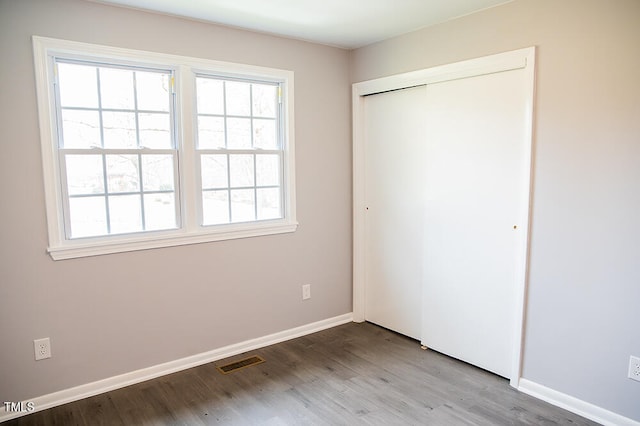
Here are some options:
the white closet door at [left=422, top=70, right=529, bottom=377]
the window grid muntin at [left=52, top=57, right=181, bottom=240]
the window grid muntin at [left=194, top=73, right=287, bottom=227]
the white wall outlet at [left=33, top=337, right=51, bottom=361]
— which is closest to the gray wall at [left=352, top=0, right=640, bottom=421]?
the white closet door at [left=422, top=70, right=529, bottom=377]

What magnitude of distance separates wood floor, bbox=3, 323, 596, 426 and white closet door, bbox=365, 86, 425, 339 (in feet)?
1.57

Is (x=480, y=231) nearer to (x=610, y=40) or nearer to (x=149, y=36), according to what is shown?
(x=610, y=40)

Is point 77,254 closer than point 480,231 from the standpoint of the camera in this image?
Yes

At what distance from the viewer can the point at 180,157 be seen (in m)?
2.93

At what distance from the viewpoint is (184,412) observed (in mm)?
2512

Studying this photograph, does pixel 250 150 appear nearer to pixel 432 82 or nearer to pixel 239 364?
pixel 432 82

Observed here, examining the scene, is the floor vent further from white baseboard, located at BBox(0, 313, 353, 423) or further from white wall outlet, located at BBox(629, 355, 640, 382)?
white wall outlet, located at BBox(629, 355, 640, 382)

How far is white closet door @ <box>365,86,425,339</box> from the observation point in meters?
3.38

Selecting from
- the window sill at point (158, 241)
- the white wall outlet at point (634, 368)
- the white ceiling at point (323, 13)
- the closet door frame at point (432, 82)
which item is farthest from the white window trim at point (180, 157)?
the white wall outlet at point (634, 368)

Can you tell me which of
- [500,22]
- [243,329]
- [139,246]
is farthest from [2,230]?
[500,22]

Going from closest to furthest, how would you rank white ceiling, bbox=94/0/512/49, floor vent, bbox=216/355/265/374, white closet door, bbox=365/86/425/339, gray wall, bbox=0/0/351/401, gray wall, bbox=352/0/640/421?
gray wall, bbox=352/0/640/421, gray wall, bbox=0/0/351/401, white ceiling, bbox=94/0/512/49, floor vent, bbox=216/355/265/374, white closet door, bbox=365/86/425/339

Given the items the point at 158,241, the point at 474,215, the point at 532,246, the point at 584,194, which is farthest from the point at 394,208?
the point at 158,241

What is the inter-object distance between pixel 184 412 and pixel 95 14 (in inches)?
96.7

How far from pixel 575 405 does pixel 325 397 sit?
1.48 meters
